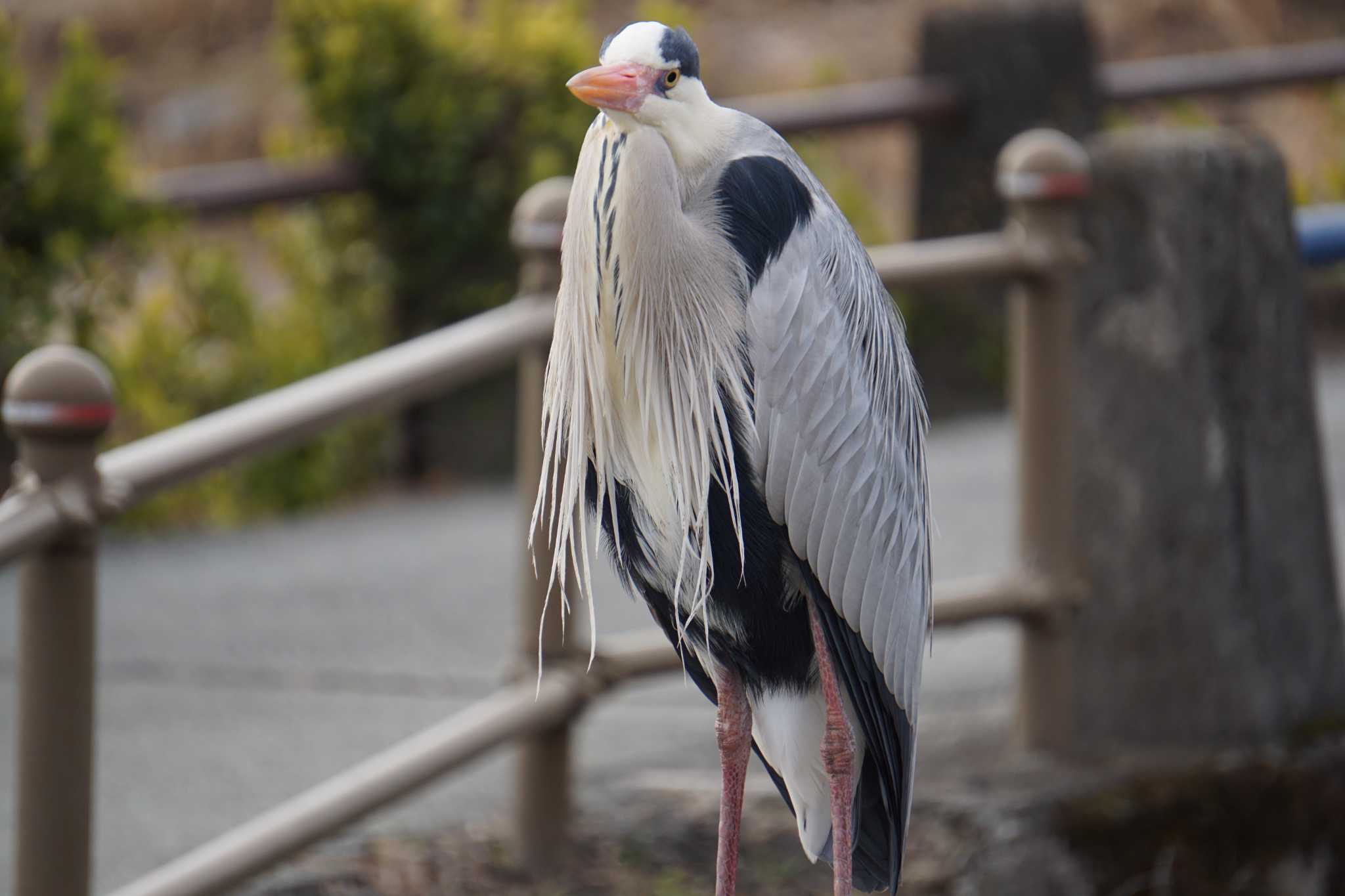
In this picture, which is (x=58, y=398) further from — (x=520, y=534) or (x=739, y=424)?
(x=520, y=534)

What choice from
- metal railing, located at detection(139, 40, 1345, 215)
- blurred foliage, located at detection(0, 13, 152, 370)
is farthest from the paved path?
metal railing, located at detection(139, 40, 1345, 215)

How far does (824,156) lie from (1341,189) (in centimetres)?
231

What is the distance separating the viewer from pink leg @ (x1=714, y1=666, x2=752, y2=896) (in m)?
1.17

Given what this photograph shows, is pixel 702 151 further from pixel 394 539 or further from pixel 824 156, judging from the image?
pixel 824 156

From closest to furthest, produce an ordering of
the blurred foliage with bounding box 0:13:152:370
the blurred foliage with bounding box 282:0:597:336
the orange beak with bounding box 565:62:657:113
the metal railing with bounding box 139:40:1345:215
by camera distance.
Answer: the orange beak with bounding box 565:62:657:113, the blurred foliage with bounding box 0:13:152:370, the metal railing with bounding box 139:40:1345:215, the blurred foliage with bounding box 282:0:597:336

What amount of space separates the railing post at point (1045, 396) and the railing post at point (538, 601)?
2.80 feet

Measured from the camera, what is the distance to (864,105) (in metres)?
5.96

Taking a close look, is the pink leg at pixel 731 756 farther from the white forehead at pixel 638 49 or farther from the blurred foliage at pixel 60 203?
the blurred foliage at pixel 60 203

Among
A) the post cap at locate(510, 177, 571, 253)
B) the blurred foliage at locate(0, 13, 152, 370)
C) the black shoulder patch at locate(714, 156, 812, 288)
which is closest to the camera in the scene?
the black shoulder patch at locate(714, 156, 812, 288)

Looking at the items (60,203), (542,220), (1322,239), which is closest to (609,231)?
(542,220)

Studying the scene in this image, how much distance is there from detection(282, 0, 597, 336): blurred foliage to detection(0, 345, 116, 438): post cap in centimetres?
332

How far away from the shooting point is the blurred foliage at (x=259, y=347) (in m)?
5.02

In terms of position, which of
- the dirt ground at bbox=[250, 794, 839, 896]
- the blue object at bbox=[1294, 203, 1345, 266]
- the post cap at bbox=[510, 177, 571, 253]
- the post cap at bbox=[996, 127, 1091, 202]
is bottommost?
the dirt ground at bbox=[250, 794, 839, 896]

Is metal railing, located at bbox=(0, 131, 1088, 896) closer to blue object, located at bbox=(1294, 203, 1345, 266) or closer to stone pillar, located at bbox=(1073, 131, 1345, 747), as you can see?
stone pillar, located at bbox=(1073, 131, 1345, 747)
